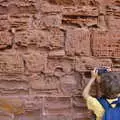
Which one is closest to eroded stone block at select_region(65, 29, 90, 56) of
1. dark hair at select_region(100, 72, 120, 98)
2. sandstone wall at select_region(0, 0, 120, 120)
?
sandstone wall at select_region(0, 0, 120, 120)

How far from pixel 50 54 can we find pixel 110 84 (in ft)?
2.02

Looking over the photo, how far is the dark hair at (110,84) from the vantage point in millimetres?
3559

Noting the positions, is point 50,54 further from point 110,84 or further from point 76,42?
point 110,84

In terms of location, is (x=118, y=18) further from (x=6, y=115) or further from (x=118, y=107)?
(x=6, y=115)

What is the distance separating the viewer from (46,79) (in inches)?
152

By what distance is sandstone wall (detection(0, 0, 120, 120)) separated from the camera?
3.82 meters

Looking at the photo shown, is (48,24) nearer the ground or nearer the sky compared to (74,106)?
nearer the sky

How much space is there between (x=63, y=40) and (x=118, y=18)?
20.8 inches

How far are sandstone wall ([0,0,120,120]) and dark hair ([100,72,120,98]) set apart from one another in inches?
12.1

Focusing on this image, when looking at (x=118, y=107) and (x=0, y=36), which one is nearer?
(x=118, y=107)

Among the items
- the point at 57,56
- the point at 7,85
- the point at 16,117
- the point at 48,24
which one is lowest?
the point at 16,117

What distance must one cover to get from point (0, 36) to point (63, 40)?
1.76 feet

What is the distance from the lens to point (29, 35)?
3.84 m

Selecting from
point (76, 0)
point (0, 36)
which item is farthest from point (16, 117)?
point (76, 0)
